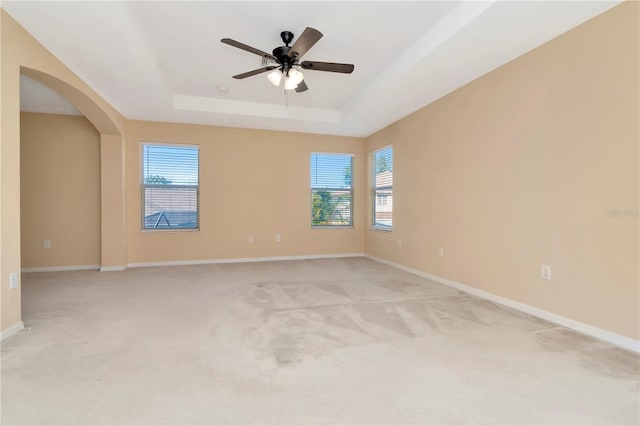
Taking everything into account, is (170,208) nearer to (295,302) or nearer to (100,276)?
(100,276)

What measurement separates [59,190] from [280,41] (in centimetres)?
456

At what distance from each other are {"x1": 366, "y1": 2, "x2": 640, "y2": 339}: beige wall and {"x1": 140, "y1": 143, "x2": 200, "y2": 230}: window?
4193 mm

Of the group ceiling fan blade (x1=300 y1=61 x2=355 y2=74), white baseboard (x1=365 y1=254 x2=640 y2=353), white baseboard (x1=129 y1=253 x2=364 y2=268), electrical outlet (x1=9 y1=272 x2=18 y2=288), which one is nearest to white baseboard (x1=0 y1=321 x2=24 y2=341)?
electrical outlet (x1=9 y1=272 x2=18 y2=288)

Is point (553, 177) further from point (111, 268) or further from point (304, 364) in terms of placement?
point (111, 268)

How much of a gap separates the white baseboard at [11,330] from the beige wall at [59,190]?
9.83ft

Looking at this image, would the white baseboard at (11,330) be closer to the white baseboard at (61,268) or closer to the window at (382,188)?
the white baseboard at (61,268)

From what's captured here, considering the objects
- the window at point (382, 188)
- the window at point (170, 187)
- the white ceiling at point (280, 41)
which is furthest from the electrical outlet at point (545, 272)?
the window at point (170, 187)

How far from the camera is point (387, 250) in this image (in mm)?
5504

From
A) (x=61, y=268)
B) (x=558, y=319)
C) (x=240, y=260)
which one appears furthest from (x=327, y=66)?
(x=61, y=268)

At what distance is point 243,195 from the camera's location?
573cm

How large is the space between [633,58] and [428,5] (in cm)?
153

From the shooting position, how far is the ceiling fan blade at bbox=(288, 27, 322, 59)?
2315 mm

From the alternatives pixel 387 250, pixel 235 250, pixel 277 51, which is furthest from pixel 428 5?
pixel 235 250

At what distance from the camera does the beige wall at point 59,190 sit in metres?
4.87
